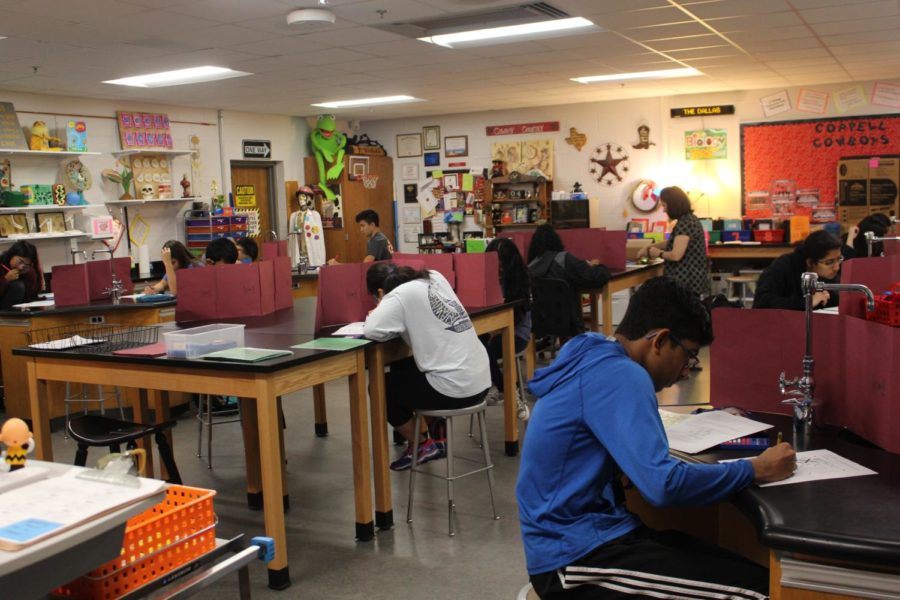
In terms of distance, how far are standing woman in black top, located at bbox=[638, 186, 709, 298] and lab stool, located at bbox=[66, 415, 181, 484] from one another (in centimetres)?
409

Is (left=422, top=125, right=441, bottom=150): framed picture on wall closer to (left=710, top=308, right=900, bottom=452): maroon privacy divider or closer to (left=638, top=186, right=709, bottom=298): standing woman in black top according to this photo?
(left=638, top=186, right=709, bottom=298): standing woman in black top

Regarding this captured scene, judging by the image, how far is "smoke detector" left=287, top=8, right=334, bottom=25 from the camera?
17.5 feet

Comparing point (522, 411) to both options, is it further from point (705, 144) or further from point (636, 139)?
point (636, 139)

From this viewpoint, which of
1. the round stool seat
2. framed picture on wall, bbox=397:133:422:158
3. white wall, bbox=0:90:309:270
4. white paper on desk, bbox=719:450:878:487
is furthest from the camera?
framed picture on wall, bbox=397:133:422:158

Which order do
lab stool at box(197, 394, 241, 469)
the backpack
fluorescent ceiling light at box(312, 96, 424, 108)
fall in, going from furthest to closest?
fluorescent ceiling light at box(312, 96, 424, 108)
the backpack
lab stool at box(197, 394, 241, 469)

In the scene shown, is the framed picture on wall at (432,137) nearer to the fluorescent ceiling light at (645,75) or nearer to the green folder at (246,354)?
the fluorescent ceiling light at (645,75)

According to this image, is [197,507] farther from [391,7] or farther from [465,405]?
[391,7]

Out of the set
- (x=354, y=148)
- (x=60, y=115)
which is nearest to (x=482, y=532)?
(x=60, y=115)

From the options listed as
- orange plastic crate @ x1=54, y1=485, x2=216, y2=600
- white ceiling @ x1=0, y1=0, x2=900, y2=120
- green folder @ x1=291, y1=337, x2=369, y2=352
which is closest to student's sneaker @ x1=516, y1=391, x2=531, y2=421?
green folder @ x1=291, y1=337, x2=369, y2=352

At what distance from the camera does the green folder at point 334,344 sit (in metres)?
3.46

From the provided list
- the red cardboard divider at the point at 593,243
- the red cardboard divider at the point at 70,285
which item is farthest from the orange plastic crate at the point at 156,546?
the red cardboard divider at the point at 593,243

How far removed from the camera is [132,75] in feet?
24.4

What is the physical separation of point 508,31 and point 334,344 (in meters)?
3.67

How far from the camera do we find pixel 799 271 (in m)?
4.38
